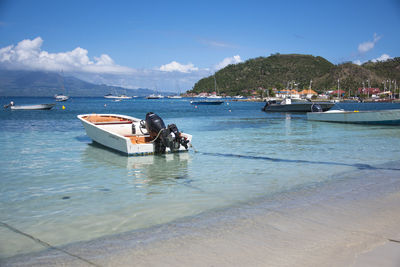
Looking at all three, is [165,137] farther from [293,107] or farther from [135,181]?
[293,107]

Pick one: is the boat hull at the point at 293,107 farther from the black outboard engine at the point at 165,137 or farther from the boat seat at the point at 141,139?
the black outboard engine at the point at 165,137

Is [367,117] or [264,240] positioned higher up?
[367,117]

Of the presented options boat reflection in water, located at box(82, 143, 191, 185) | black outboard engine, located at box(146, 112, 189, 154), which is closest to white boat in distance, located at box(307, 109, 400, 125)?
boat reflection in water, located at box(82, 143, 191, 185)

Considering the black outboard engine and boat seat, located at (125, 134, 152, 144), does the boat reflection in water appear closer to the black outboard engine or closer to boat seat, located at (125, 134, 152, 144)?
the black outboard engine

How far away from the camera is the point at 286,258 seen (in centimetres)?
408

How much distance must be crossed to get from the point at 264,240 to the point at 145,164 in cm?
739

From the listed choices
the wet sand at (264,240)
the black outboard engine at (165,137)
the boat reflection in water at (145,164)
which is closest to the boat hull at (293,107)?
the black outboard engine at (165,137)

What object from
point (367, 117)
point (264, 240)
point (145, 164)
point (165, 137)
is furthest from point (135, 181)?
point (367, 117)

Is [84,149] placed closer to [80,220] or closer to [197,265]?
[80,220]

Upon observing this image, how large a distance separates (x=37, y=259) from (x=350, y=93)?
192 meters

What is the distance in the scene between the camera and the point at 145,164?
11531mm

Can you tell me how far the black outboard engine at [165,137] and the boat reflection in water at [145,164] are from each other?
383mm

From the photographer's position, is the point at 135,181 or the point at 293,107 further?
the point at 293,107

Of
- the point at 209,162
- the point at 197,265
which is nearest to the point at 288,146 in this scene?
the point at 209,162
